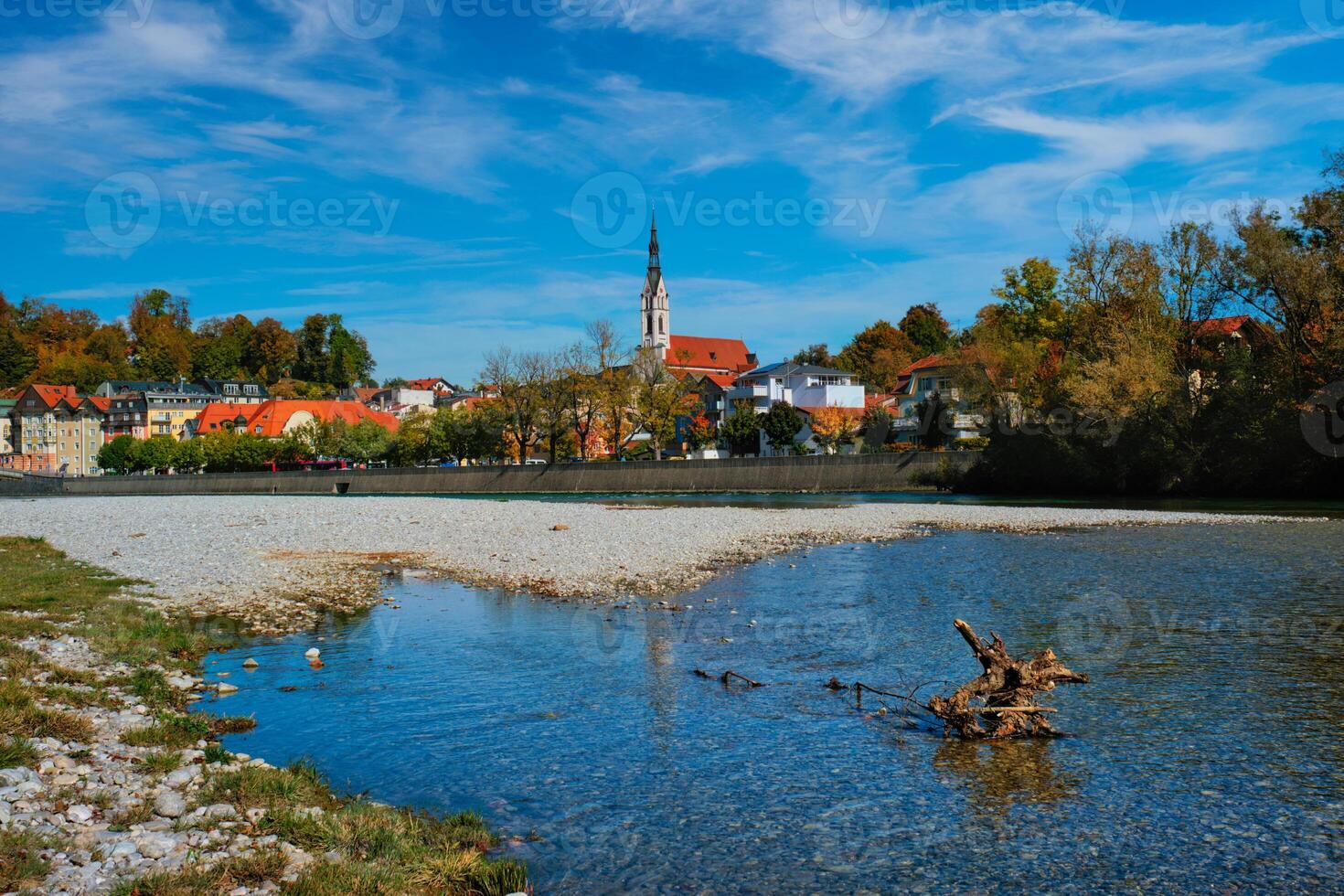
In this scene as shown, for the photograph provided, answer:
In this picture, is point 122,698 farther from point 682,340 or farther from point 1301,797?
point 682,340

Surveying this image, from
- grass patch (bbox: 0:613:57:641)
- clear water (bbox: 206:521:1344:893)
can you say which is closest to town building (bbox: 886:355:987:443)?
clear water (bbox: 206:521:1344:893)

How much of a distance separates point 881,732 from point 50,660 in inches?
384

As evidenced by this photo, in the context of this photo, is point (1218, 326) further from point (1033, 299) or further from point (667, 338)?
point (667, 338)

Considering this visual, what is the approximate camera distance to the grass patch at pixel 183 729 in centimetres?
870

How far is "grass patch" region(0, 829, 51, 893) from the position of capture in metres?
5.47

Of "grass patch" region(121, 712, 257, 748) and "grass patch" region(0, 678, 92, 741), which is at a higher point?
"grass patch" region(0, 678, 92, 741)

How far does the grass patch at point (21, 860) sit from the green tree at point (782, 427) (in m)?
94.5

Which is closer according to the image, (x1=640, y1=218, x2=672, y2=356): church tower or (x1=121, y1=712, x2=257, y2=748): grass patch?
(x1=121, y1=712, x2=257, y2=748): grass patch

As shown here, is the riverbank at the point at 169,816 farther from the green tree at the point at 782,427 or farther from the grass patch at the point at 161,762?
the green tree at the point at 782,427

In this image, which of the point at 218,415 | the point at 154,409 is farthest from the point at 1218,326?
the point at 154,409

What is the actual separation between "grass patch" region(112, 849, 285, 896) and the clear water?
6.18 feet

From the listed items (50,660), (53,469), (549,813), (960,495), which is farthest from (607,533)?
(53,469)

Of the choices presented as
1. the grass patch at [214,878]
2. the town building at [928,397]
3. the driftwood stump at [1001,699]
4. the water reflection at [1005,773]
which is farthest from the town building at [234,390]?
the grass patch at [214,878]

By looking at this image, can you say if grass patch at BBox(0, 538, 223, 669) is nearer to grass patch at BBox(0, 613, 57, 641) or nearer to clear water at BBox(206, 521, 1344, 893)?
grass patch at BBox(0, 613, 57, 641)
